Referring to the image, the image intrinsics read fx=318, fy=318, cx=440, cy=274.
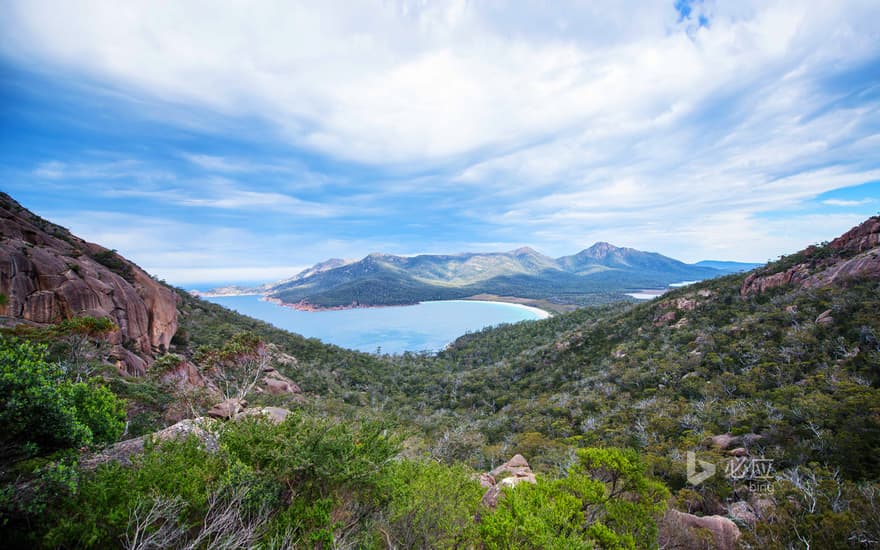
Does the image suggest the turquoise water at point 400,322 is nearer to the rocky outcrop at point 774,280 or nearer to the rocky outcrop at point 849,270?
the rocky outcrop at point 774,280

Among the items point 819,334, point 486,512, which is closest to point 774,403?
point 819,334

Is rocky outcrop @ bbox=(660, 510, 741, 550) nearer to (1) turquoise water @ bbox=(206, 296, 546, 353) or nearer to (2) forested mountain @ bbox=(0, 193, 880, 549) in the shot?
(2) forested mountain @ bbox=(0, 193, 880, 549)

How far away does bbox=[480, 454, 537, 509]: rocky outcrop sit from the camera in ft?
35.9

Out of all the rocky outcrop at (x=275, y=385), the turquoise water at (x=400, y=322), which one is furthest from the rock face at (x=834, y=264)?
the turquoise water at (x=400, y=322)

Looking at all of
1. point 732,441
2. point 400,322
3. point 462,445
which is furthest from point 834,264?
point 400,322

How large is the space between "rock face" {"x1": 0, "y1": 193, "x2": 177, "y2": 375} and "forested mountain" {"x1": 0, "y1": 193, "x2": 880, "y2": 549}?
0.20m

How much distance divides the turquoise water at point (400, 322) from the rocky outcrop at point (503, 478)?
7484 centimetres

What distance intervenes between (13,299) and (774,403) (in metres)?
39.0

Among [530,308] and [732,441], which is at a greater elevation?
[732,441]

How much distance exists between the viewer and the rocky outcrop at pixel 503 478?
11.0 meters

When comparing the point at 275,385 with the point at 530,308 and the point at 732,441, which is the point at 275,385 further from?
the point at 530,308

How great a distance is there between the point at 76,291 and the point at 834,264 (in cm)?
5944

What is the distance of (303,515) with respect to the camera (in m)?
6.76

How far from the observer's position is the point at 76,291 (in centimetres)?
1762
